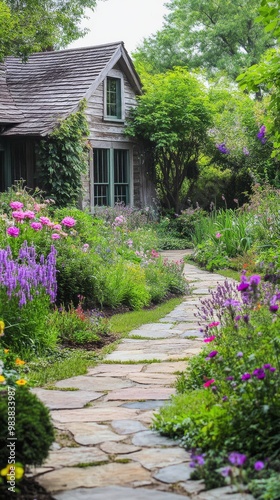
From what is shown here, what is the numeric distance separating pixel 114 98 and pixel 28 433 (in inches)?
724

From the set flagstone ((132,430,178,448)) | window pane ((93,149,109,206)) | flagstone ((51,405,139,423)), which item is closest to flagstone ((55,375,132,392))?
flagstone ((51,405,139,423))

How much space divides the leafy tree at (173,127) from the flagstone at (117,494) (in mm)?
18031

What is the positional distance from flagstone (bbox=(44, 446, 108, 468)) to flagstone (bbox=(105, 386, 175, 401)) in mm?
1343

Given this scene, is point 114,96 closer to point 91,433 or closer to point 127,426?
point 127,426

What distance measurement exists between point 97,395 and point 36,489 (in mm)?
2160

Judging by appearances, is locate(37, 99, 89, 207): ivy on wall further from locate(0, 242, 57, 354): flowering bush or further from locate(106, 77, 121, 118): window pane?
locate(0, 242, 57, 354): flowering bush

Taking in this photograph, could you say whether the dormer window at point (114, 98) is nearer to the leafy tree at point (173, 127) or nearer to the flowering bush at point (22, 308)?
the leafy tree at point (173, 127)

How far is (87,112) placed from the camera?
781 inches

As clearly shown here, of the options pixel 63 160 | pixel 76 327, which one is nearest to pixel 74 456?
pixel 76 327

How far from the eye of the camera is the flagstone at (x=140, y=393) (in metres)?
5.75

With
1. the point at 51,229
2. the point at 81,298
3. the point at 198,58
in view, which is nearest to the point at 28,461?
the point at 81,298

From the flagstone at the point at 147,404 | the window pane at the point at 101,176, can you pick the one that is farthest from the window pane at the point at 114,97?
the flagstone at the point at 147,404

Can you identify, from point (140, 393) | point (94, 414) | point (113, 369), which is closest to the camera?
point (94, 414)

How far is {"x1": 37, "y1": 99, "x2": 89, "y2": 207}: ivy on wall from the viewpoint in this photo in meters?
18.0
